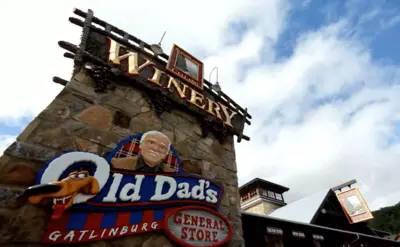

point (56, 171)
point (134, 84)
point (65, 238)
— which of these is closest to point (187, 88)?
point (134, 84)

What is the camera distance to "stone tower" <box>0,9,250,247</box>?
99.3 inches

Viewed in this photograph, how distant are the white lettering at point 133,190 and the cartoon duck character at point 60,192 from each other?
409mm

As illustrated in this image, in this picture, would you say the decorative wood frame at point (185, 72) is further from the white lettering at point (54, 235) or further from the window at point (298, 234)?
the window at point (298, 234)

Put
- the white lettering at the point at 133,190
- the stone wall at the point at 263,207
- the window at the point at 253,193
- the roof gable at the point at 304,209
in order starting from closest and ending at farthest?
the white lettering at the point at 133,190
the roof gable at the point at 304,209
the stone wall at the point at 263,207
the window at the point at 253,193

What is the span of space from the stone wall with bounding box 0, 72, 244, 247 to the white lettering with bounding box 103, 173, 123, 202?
0.50 metres

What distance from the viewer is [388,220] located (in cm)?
3553

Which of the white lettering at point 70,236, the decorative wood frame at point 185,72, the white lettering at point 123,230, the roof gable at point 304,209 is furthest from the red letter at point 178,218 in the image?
the roof gable at point 304,209

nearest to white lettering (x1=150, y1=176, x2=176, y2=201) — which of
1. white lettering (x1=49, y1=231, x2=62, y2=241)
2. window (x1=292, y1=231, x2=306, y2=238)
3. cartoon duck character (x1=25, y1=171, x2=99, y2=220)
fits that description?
cartoon duck character (x1=25, y1=171, x2=99, y2=220)

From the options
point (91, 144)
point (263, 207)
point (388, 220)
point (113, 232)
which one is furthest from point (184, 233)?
point (388, 220)

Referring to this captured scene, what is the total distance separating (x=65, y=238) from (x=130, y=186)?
965 mm

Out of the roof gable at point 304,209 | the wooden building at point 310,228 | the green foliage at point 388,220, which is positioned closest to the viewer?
the wooden building at point 310,228

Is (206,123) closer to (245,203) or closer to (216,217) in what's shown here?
(216,217)

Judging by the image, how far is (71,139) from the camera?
316 centimetres

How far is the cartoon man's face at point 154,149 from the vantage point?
11.8 feet
